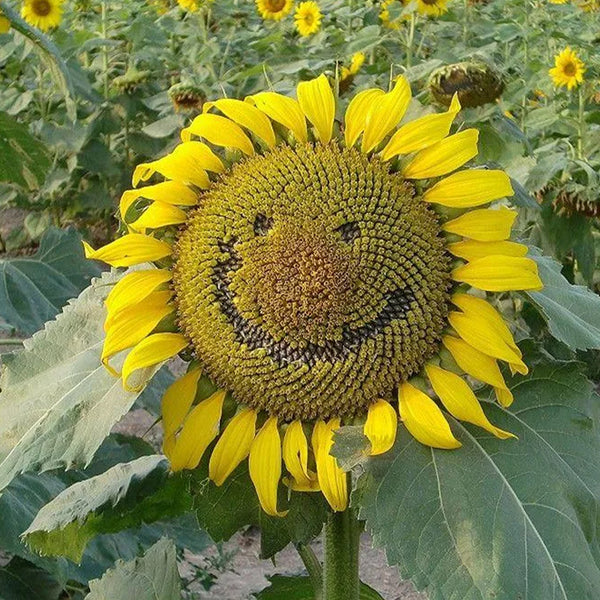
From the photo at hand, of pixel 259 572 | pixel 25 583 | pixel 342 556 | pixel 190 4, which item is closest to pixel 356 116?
pixel 342 556

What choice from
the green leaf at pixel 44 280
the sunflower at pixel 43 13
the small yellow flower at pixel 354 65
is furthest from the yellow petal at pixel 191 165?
the sunflower at pixel 43 13

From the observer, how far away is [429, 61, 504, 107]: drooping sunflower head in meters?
1.33

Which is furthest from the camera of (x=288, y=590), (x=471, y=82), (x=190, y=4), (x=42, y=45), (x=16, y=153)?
(x=190, y=4)

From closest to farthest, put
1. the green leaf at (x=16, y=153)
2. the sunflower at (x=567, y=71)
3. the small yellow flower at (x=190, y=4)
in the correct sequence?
the green leaf at (x=16, y=153) < the sunflower at (x=567, y=71) < the small yellow flower at (x=190, y=4)

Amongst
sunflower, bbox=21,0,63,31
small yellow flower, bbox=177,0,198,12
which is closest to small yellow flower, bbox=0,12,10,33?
sunflower, bbox=21,0,63,31

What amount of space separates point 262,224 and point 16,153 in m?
1.06

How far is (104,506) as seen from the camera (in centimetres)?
95

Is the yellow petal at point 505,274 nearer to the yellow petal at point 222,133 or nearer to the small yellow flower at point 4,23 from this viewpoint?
the yellow petal at point 222,133

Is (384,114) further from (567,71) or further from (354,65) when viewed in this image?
(567,71)

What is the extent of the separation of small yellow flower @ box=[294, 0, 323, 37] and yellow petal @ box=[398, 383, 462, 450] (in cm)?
334

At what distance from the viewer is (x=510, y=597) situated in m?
0.73

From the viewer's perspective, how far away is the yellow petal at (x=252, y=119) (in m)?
0.85

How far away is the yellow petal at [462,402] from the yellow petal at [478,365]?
0.01 m

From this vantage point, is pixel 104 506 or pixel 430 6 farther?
pixel 430 6
